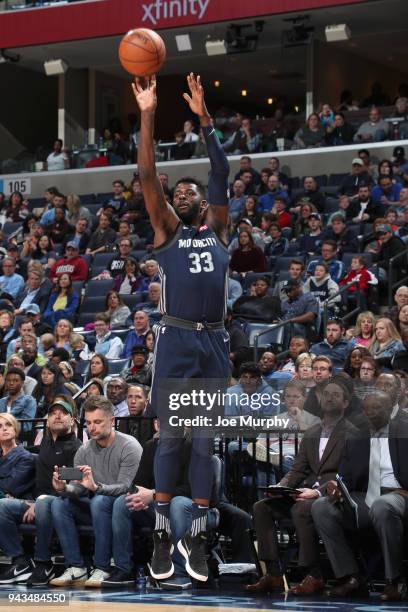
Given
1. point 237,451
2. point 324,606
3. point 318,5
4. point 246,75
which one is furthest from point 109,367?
point 246,75

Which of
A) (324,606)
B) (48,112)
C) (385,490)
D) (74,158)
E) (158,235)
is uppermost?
(48,112)

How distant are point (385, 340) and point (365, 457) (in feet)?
11.6

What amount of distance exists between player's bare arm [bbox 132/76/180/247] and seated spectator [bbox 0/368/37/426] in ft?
16.0

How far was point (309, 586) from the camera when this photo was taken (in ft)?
23.0

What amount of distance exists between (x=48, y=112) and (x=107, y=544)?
19.4 metres

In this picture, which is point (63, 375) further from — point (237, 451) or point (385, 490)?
point (385, 490)

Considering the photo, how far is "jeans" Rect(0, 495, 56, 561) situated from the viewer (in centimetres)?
798

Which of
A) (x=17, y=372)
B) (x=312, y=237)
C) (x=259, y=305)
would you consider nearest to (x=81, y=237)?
(x=312, y=237)

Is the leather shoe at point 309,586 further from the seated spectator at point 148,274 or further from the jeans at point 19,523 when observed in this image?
the seated spectator at point 148,274

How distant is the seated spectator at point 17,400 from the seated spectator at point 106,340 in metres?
2.21

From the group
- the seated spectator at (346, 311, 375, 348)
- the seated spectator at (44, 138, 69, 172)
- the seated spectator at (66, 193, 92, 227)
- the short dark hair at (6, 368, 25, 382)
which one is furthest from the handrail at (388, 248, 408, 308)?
the seated spectator at (44, 138, 69, 172)

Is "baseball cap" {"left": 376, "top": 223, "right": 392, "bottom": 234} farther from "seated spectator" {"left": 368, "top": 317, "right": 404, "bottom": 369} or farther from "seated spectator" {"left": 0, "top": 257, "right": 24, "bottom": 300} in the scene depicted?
"seated spectator" {"left": 0, "top": 257, "right": 24, "bottom": 300}

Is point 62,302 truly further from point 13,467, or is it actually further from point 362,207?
point 13,467

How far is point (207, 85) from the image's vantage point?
26.5 m
